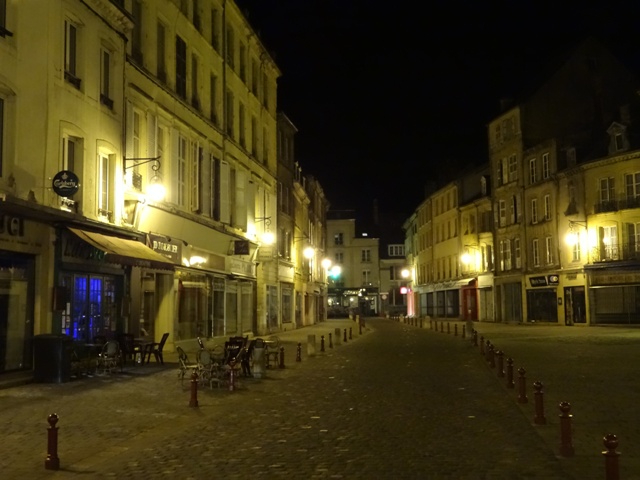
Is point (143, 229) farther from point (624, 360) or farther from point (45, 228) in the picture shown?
point (624, 360)

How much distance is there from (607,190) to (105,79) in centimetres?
3342

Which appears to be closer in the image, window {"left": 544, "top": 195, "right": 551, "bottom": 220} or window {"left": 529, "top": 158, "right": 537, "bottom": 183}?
window {"left": 544, "top": 195, "right": 551, "bottom": 220}

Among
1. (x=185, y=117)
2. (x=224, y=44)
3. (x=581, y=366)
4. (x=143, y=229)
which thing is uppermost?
(x=224, y=44)

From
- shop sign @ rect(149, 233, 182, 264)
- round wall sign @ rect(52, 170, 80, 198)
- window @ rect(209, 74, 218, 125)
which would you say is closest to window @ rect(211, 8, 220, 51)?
window @ rect(209, 74, 218, 125)

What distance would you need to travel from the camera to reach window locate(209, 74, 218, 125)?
31.0m

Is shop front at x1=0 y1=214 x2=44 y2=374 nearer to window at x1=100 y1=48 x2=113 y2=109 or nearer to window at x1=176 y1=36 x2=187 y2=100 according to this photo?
window at x1=100 y1=48 x2=113 y2=109

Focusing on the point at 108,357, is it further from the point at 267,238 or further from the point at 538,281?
the point at 538,281

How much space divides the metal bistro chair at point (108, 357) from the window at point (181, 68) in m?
11.5

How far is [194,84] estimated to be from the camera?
28984 millimetres

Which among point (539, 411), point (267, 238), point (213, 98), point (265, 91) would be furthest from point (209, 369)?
point (265, 91)

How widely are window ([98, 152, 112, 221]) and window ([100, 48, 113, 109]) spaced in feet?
4.84

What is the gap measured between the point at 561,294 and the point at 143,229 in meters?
33.6

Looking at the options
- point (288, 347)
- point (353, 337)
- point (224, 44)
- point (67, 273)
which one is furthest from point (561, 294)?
point (67, 273)

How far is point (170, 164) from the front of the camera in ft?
82.9
